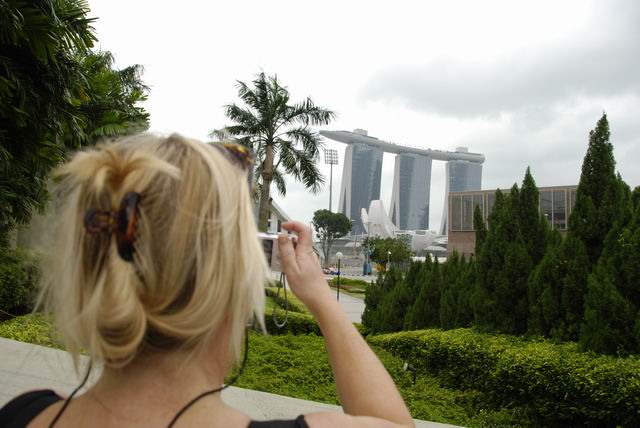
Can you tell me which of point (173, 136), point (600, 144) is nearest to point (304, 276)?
point (173, 136)

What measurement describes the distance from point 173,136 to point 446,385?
19.0 ft

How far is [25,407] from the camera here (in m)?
0.90

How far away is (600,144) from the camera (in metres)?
5.57

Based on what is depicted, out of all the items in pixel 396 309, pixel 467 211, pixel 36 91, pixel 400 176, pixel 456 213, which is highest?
pixel 400 176

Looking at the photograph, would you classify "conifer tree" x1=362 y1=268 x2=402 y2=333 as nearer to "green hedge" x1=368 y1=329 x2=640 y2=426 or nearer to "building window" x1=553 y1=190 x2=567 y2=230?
"green hedge" x1=368 y1=329 x2=640 y2=426

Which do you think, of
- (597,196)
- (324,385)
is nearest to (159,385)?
(324,385)

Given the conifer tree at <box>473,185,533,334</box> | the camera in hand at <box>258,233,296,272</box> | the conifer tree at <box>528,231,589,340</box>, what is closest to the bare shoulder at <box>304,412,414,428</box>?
the camera in hand at <box>258,233,296,272</box>

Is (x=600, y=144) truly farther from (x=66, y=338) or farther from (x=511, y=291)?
(x=66, y=338)

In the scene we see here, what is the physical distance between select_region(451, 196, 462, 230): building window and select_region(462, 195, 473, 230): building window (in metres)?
0.36

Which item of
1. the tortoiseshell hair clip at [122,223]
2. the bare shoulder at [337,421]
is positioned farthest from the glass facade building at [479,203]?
the tortoiseshell hair clip at [122,223]

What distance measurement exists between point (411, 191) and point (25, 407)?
165600 millimetres

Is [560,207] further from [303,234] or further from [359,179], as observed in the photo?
[359,179]

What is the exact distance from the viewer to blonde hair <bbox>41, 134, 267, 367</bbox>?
0.76 metres

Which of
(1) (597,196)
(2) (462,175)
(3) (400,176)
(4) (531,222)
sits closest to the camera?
(1) (597,196)
